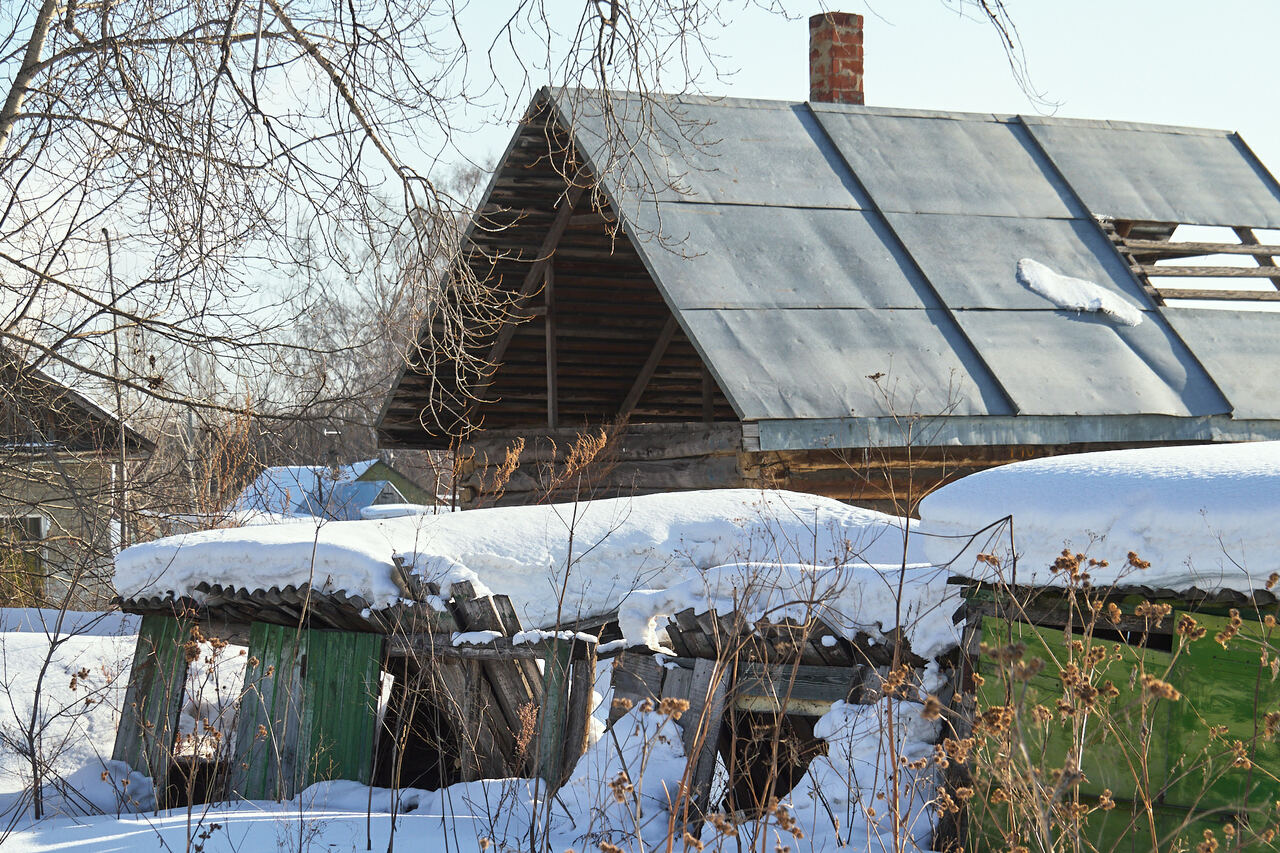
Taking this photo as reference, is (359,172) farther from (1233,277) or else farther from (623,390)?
(1233,277)

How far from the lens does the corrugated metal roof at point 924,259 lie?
898cm

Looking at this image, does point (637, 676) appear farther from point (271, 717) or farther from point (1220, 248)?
point (1220, 248)

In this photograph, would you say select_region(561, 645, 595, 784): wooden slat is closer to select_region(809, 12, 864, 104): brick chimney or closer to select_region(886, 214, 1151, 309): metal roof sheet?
select_region(886, 214, 1151, 309): metal roof sheet

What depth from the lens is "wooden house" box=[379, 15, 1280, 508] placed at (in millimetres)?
8977

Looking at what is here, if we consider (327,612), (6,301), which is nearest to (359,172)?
(327,612)

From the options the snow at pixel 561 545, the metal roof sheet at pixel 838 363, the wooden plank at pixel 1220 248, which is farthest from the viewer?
the wooden plank at pixel 1220 248

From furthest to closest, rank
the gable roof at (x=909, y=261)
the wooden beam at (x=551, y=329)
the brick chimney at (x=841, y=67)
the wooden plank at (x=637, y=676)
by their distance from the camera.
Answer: the brick chimney at (x=841, y=67) → the wooden beam at (x=551, y=329) → the gable roof at (x=909, y=261) → the wooden plank at (x=637, y=676)

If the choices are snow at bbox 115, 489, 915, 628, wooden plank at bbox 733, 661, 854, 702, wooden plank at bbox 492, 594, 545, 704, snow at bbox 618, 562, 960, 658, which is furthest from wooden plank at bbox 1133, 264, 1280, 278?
wooden plank at bbox 492, 594, 545, 704

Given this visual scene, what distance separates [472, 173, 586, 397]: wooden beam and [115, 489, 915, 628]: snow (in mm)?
2580

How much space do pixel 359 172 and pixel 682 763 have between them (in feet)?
10.8

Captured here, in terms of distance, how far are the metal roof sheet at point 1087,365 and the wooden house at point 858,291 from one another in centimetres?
2

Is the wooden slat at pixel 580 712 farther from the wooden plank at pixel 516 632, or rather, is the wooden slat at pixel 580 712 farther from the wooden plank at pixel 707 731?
the wooden plank at pixel 707 731

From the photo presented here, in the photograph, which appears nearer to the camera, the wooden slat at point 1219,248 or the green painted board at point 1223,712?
→ the green painted board at point 1223,712

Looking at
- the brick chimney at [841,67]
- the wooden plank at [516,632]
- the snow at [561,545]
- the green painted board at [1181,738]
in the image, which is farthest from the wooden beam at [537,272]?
the green painted board at [1181,738]
